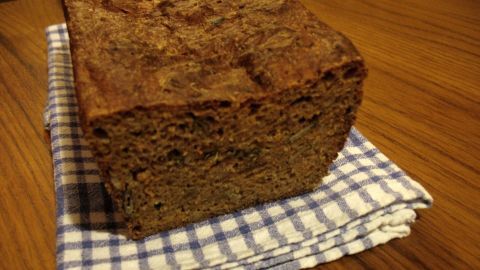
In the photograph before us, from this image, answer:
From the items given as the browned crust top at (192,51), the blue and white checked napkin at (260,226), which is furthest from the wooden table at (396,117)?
the browned crust top at (192,51)

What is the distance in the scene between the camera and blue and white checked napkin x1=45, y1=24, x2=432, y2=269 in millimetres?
1108

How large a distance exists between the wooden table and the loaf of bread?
309mm

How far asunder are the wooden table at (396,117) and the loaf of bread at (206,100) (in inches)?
12.2

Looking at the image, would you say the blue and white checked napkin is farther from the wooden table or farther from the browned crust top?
the browned crust top

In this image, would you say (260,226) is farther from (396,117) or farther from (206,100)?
(396,117)

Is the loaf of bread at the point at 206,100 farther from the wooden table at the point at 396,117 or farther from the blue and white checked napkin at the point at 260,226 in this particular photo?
the wooden table at the point at 396,117

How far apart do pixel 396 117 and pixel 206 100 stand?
0.91 meters

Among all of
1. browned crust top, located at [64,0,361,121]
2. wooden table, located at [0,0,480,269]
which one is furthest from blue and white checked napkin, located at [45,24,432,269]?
browned crust top, located at [64,0,361,121]

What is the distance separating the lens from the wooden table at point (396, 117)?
1.17 m

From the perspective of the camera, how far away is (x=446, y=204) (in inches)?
50.5

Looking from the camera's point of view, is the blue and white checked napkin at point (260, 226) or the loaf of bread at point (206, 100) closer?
the loaf of bread at point (206, 100)

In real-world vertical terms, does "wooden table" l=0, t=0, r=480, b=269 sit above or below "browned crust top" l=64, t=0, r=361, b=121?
below

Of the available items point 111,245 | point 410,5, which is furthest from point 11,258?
point 410,5

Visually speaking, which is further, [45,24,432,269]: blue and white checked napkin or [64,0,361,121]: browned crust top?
[45,24,432,269]: blue and white checked napkin
